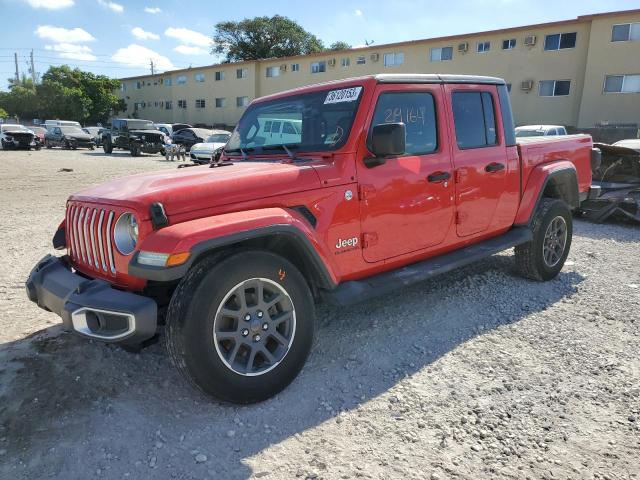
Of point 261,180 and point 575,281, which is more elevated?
point 261,180

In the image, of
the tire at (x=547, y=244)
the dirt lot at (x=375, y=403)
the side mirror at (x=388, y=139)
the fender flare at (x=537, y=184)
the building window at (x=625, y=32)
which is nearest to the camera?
the dirt lot at (x=375, y=403)

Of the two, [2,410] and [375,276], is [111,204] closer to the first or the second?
[2,410]

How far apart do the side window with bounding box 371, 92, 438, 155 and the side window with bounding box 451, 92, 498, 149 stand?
0.31 meters

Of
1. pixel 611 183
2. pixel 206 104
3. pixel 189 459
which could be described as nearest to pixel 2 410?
pixel 189 459

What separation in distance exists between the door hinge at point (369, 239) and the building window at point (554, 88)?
2690 centimetres

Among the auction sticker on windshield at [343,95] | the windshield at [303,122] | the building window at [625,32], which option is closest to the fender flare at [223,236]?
the windshield at [303,122]

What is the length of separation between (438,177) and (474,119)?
0.86m

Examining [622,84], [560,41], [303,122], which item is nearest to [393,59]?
[560,41]

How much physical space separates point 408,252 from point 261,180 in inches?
55.0

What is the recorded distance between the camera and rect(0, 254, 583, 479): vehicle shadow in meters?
2.38

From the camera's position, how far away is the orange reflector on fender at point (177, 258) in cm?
243

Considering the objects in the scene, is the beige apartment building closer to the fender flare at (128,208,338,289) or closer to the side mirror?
the side mirror

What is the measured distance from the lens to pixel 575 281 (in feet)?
16.8

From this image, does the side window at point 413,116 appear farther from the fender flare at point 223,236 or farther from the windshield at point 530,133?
the windshield at point 530,133
